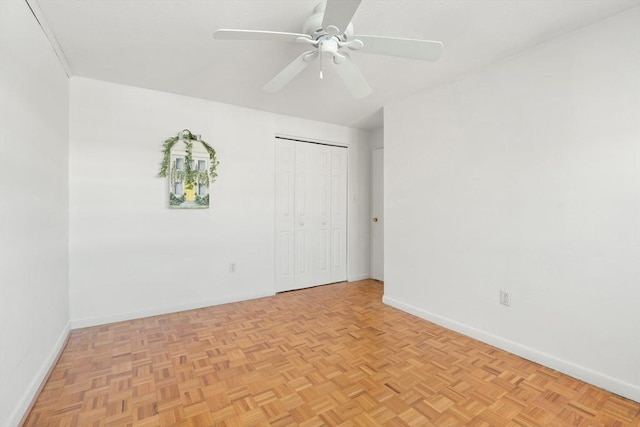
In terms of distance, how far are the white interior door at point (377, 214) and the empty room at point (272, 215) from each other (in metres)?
1.02

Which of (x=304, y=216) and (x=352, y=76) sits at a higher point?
(x=352, y=76)

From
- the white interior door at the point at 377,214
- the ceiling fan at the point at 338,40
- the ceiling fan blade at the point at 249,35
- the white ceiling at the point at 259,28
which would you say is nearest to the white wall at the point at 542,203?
the white ceiling at the point at 259,28

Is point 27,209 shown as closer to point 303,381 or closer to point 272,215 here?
point 303,381

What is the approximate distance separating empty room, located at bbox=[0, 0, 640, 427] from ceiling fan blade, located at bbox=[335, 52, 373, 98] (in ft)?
0.07

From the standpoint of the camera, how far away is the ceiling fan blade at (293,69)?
1840 millimetres

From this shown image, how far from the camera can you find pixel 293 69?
6.47 feet

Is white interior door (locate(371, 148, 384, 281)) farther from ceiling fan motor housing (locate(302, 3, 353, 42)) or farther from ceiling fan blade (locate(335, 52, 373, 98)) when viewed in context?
ceiling fan motor housing (locate(302, 3, 353, 42))

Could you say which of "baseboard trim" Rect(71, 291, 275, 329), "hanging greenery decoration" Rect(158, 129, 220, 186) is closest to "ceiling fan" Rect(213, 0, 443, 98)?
"hanging greenery decoration" Rect(158, 129, 220, 186)

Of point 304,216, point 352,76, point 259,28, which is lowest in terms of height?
point 304,216

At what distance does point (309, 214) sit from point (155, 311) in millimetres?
2237

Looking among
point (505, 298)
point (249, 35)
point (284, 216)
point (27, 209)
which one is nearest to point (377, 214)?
point (284, 216)

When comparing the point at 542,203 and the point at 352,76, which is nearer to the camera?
the point at 352,76

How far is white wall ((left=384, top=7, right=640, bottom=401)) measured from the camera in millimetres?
1951

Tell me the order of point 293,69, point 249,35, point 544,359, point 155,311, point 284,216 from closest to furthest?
point 249,35 → point 293,69 → point 544,359 → point 155,311 → point 284,216
